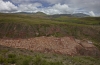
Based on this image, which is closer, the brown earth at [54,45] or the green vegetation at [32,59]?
the green vegetation at [32,59]

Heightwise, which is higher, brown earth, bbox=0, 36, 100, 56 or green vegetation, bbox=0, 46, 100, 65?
green vegetation, bbox=0, 46, 100, 65

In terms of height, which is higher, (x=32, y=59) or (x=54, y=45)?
(x=32, y=59)

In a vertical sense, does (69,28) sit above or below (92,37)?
above

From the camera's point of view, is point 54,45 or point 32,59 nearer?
point 32,59

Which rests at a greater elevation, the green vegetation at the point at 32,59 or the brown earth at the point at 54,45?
the green vegetation at the point at 32,59

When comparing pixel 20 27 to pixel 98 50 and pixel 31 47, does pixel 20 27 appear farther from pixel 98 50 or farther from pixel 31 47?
pixel 98 50

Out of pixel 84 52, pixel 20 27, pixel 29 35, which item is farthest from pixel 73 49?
pixel 20 27

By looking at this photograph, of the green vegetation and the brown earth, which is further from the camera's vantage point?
the brown earth

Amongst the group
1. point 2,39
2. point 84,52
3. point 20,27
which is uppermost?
point 20,27
